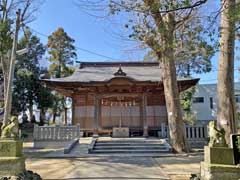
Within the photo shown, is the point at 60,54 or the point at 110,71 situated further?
the point at 60,54

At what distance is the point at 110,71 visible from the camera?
18.5m

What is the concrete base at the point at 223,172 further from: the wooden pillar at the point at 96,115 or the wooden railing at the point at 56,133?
the wooden pillar at the point at 96,115

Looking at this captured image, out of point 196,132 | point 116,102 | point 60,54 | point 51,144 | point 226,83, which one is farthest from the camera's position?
point 60,54

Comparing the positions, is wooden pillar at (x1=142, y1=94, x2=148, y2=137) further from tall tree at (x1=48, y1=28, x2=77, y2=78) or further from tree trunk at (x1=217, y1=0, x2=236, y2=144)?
tall tree at (x1=48, y1=28, x2=77, y2=78)

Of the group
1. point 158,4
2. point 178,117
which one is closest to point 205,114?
point 178,117

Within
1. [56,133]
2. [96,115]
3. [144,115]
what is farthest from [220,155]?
[96,115]

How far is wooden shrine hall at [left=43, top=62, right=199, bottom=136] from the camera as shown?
14.9 metres

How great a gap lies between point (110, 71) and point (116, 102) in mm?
3152

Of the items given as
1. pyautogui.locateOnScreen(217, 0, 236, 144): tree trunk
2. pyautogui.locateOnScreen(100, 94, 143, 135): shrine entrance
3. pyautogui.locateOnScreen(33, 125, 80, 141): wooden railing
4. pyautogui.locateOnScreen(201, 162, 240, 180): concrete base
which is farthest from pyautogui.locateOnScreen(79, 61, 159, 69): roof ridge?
pyautogui.locateOnScreen(201, 162, 240, 180): concrete base

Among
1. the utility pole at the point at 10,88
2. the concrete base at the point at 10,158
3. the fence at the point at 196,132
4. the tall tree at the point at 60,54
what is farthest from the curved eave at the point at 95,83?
the tall tree at the point at 60,54

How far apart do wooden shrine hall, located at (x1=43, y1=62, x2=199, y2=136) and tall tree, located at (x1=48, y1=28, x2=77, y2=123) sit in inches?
528

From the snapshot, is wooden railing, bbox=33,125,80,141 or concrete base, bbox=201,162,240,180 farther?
wooden railing, bbox=33,125,80,141

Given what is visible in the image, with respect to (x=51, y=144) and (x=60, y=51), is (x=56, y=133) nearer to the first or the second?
(x=51, y=144)

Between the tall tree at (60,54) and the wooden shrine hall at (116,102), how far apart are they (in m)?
13.4
